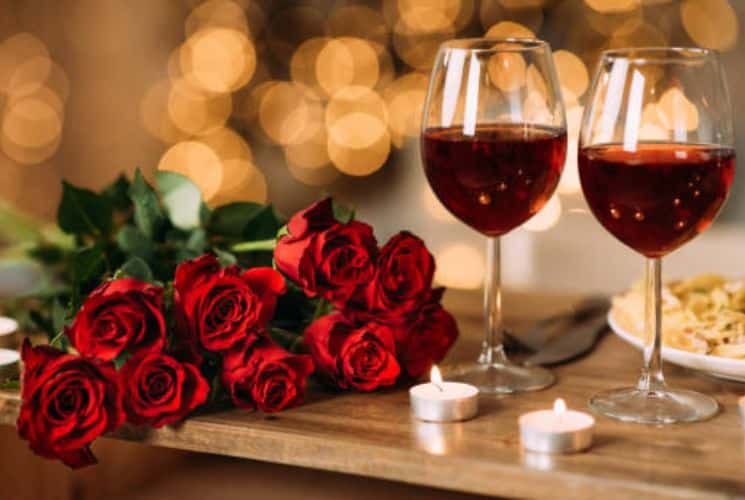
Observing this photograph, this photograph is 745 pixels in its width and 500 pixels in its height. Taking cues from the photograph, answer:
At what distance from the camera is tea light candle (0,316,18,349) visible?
3.65 feet

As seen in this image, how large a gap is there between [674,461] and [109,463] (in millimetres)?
668

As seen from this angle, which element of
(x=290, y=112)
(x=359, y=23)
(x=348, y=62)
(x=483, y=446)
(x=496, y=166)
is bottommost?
(x=483, y=446)

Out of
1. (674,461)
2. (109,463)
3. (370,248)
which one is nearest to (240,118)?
(109,463)

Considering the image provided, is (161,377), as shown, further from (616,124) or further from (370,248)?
(616,124)

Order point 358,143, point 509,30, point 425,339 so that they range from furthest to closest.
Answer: point 358,143 < point 509,30 < point 425,339

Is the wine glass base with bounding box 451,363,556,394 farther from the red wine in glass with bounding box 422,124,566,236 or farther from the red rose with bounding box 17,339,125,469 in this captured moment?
the red rose with bounding box 17,339,125,469

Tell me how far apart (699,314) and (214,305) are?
18.7 inches

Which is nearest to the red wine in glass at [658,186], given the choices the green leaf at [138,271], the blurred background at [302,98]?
the green leaf at [138,271]

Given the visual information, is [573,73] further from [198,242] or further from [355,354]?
[355,354]

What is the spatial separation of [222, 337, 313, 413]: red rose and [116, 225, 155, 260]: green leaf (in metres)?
0.28

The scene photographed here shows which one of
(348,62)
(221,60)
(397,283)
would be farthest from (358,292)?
(221,60)

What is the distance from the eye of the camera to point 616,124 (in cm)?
85

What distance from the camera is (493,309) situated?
39.6 inches

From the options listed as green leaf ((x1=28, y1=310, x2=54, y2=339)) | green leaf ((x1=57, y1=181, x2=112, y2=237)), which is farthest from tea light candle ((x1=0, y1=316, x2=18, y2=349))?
green leaf ((x1=57, y1=181, x2=112, y2=237))
